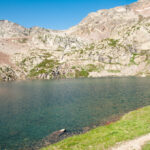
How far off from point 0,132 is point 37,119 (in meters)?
12.3

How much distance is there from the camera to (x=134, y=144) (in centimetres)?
2455

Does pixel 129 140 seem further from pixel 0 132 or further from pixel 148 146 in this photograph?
pixel 0 132

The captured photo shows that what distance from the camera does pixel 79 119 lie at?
157 feet

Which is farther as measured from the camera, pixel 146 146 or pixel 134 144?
pixel 134 144

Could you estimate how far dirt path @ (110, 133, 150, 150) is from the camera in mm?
23692

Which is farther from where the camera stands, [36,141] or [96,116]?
[96,116]

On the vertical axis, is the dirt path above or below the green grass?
below

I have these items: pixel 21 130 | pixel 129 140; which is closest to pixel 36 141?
pixel 21 130

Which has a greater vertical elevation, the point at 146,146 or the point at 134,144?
the point at 146,146

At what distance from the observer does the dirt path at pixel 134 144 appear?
23692 mm

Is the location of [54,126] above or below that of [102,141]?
below

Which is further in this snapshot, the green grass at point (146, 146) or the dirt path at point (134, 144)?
the dirt path at point (134, 144)

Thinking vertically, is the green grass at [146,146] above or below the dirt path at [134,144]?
above

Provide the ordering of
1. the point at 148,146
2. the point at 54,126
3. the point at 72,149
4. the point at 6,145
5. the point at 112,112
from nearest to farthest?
the point at 148,146
the point at 72,149
the point at 6,145
the point at 54,126
the point at 112,112
